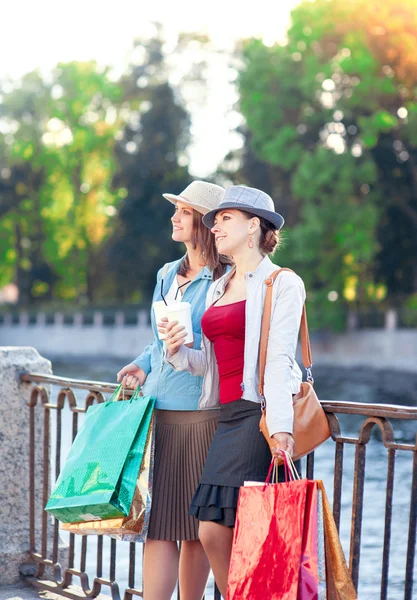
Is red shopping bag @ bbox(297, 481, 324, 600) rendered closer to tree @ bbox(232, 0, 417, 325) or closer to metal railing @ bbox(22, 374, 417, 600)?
metal railing @ bbox(22, 374, 417, 600)

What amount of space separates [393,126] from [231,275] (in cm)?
3393

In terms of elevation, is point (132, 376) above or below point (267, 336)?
below

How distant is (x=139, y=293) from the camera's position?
172ft

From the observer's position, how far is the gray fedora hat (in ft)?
12.3

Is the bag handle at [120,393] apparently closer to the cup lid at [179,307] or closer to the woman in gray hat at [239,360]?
the woman in gray hat at [239,360]

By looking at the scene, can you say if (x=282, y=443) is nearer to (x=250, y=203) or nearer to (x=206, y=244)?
(x=250, y=203)

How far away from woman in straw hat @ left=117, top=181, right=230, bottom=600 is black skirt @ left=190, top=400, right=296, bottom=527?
0.27 metres

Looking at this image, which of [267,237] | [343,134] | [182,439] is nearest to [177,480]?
[182,439]

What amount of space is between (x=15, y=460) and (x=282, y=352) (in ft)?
7.67

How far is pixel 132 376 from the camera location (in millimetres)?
4223

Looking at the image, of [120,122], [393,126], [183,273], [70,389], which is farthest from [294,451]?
[120,122]

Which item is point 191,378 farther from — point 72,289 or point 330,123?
point 72,289

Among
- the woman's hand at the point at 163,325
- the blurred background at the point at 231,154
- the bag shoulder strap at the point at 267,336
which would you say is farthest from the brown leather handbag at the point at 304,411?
the blurred background at the point at 231,154

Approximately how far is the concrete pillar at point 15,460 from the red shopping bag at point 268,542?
2.21 m
